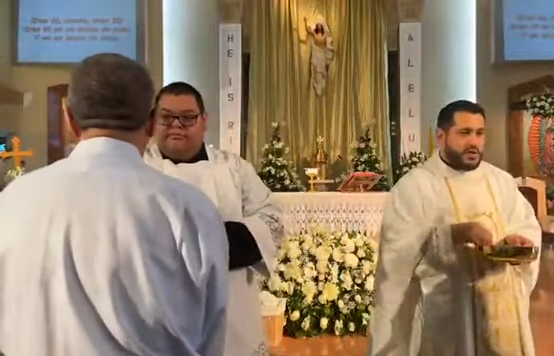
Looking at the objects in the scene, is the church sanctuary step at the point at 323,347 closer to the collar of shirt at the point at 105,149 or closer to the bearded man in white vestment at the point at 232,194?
the bearded man in white vestment at the point at 232,194

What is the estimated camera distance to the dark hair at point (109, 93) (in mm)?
1693

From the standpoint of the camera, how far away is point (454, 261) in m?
3.79

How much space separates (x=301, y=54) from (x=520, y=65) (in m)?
→ 3.14

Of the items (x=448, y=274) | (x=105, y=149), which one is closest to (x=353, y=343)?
(x=448, y=274)

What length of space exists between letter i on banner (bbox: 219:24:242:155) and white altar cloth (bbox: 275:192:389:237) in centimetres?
384

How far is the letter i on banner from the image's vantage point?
1179 cm

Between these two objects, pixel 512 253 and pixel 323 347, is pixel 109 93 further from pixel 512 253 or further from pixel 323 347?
pixel 323 347

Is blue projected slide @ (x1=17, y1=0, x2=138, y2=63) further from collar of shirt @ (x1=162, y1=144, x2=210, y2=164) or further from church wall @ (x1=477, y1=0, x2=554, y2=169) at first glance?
collar of shirt @ (x1=162, y1=144, x2=210, y2=164)

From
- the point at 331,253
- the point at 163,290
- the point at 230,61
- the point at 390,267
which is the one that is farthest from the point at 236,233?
the point at 230,61

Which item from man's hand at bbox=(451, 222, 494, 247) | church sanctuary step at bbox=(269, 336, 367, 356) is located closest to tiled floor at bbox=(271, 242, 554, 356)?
church sanctuary step at bbox=(269, 336, 367, 356)

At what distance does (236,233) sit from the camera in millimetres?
3078

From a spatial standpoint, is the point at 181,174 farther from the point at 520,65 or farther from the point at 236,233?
the point at 520,65

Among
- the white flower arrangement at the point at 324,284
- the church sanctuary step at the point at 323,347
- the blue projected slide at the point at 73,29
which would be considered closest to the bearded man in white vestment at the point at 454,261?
the church sanctuary step at the point at 323,347

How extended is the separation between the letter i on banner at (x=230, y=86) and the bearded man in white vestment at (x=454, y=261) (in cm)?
786
